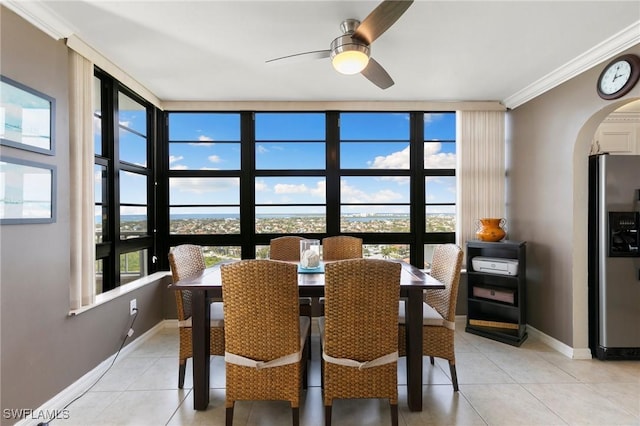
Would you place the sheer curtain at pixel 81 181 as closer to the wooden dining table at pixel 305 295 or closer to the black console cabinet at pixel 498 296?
the wooden dining table at pixel 305 295

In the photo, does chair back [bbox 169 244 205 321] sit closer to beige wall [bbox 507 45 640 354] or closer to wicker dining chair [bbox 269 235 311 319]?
wicker dining chair [bbox 269 235 311 319]

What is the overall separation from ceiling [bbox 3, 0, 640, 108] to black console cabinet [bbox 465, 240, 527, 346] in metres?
1.69

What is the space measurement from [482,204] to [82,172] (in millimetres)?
3970

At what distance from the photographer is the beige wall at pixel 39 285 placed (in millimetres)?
1714

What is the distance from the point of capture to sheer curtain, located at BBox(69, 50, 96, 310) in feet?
7.20

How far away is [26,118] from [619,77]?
163 inches

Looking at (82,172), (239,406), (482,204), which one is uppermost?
(82,172)

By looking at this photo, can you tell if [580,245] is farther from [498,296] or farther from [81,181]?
[81,181]

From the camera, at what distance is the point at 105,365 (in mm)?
2490

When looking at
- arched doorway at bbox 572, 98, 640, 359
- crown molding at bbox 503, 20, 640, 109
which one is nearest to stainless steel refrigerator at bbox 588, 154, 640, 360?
arched doorway at bbox 572, 98, 640, 359

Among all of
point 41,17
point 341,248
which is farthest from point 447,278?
point 41,17

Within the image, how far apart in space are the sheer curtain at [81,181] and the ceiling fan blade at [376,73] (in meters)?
2.09

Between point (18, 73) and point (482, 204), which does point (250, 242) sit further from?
point (482, 204)

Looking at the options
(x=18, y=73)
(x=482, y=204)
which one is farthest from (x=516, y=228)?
(x=18, y=73)
